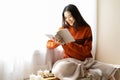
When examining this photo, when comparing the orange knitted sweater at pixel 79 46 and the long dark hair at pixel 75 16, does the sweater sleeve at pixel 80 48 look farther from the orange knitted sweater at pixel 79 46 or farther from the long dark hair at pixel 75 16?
the long dark hair at pixel 75 16

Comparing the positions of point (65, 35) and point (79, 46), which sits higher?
point (65, 35)

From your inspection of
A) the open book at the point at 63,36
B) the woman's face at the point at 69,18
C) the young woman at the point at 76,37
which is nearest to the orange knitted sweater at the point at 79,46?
the young woman at the point at 76,37

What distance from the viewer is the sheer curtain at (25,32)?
174 cm

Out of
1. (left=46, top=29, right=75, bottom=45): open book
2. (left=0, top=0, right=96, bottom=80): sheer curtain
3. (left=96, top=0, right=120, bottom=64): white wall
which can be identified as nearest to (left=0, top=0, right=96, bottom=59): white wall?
(left=0, top=0, right=96, bottom=80): sheer curtain

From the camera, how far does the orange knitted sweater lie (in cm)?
200

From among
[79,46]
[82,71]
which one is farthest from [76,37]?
[82,71]

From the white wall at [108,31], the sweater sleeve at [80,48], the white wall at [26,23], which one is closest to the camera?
the white wall at [26,23]

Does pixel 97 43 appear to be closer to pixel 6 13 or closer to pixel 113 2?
pixel 113 2

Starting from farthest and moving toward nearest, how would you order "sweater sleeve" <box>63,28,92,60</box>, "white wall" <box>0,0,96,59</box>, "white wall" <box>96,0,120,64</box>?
1. "white wall" <box>96,0,120,64</box>
2. "sweater sleeve" <box>63,28,92,60</box>
3. "white wall" <box>0,0,96,59</box>

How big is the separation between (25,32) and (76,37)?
20.6 inches

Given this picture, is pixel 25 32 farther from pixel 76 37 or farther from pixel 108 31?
pixel 108 31

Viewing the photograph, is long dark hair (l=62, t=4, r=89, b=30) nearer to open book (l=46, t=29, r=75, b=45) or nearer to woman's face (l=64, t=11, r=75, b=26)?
woman's face (l=64, t=11, r=75, b=26)

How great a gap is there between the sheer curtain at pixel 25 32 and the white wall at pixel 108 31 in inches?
19.6

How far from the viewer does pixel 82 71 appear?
1756mm
